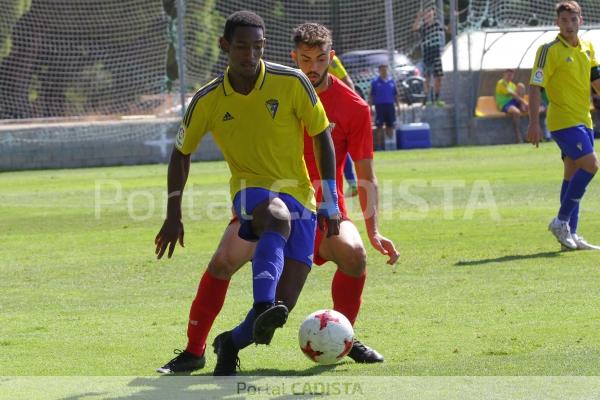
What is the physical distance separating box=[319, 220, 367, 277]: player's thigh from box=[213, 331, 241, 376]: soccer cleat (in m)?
0.93

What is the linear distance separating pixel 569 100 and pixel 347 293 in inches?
226

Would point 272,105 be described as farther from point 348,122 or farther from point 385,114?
point 385,114

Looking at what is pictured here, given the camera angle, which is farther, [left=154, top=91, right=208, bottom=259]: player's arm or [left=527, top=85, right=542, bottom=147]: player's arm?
[left=527, top=85, right=542, bottom=147]: player's arm

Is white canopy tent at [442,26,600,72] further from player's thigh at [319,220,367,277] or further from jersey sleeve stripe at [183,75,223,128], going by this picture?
jersey sleeve stripe at [183,75,223,128]

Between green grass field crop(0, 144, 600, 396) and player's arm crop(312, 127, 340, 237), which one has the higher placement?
player's arm crop(312, 127, 340, 237)

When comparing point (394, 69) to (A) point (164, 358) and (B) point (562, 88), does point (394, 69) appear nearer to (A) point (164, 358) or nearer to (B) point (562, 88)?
(B) point (562, 88)

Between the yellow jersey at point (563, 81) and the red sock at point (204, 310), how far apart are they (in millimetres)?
6198

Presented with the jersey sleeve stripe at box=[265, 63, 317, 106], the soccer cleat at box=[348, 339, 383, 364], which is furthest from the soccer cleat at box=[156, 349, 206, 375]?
the jersey sleeve stripe at box=[265, 63, 317, 106]

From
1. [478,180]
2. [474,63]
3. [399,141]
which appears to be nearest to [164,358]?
[478,180]

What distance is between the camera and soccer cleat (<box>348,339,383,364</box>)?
22.5 feet

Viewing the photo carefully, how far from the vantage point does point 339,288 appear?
23.8 ft

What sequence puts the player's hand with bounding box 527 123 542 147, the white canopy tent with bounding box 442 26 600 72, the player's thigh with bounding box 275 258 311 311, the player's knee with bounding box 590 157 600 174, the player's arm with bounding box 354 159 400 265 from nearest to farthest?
the player's thigh with bounding box 275 258 311 311 → the player's arm with bounding box 354 159 400 265 → the player's knee with bounding box 590 157 600 174 → the player's hand with bounding box 527 123 542 147 → the white canopy tent with bounding box 442 26 600 72

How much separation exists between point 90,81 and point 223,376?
28278 mm

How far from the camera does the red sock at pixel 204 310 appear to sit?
687cm
